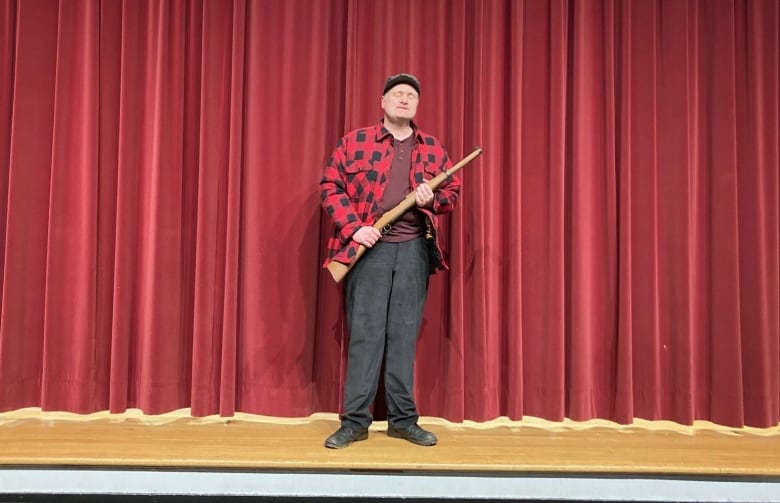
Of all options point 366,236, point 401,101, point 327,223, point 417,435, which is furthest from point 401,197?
point 417,435

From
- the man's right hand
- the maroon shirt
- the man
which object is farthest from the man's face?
the man's right hand

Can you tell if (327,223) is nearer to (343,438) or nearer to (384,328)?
(384,328)

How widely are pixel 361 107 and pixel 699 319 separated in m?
1.89

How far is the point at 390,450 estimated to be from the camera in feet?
6.77

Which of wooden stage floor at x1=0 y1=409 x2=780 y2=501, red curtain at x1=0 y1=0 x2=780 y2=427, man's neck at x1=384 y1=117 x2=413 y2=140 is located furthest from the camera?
red curtain at x1=0 y1=0 x2=780 y2=427

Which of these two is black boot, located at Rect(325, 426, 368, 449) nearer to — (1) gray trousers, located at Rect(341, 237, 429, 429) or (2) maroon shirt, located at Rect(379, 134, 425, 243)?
(1) gray trousers, located at Rect(341, 237, 429, 429)

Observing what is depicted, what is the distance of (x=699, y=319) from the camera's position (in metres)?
2.59

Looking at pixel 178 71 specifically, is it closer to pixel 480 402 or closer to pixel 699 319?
pixel 480 402

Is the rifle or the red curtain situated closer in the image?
the rifle

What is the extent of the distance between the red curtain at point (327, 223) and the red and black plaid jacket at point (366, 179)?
0.35m

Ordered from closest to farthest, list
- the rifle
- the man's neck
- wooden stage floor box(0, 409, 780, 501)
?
wooden stage floor box(0, 409, 780, 501) → the rifle → the man's neck

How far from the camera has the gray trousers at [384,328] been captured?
6.93 feet

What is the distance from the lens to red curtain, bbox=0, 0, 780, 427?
248cm

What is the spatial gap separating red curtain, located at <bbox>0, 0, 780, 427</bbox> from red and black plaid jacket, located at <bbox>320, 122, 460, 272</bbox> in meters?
0.35
